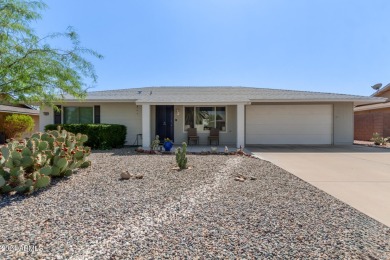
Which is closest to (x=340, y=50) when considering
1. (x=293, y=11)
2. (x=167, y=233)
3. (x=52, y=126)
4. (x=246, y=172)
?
(x=293, y=11)

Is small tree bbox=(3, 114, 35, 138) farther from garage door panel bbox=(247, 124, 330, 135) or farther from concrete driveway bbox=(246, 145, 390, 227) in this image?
concrete driveway bbox=(246, 145, 390, 227)

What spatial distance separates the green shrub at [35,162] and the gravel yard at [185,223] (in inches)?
11.5

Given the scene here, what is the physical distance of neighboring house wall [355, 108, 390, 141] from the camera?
55.8ft

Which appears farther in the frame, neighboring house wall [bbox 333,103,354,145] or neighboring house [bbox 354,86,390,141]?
neighboring house [bbox 354,86,390,141]

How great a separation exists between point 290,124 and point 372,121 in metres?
8.75

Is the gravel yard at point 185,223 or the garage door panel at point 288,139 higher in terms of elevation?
the garage door panel at point 288,139

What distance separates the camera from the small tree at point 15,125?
1622cm

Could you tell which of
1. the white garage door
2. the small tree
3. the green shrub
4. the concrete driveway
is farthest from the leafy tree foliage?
the small tree

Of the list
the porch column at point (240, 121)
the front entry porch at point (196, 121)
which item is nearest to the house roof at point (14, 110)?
the front entry porch at point (196, 121)

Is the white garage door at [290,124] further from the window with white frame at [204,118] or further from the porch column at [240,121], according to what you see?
the porch column at [240,121]

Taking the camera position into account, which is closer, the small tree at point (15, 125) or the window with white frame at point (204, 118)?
the window with white frame at point (204, 118)

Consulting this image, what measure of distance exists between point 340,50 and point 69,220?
52.7 ft

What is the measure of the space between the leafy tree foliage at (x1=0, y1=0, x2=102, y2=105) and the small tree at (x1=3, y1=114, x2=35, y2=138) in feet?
40.4

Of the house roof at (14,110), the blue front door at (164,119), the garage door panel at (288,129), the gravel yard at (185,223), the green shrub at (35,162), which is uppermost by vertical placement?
the house roof at (14,110)
